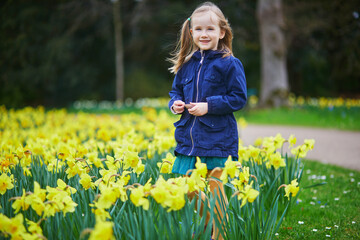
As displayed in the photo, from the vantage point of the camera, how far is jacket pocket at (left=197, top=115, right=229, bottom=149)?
6.65 ft

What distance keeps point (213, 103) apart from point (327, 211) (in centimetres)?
151

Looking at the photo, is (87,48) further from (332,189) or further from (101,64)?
(332,189)

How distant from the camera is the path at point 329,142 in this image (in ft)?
15.5

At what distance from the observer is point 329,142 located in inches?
234

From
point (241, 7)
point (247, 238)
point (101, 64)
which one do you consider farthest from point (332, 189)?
point (101, 64)

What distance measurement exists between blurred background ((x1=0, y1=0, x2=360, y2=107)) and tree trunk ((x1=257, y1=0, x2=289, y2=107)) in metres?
1.88

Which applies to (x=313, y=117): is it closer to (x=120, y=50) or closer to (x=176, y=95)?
(x=176, y=95)

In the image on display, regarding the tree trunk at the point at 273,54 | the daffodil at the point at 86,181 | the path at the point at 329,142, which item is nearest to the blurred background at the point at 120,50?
the tree trunk at the point at 273,54

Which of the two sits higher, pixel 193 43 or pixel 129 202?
pixel 193 43

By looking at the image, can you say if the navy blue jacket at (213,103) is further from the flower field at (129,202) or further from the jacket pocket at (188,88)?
the flower field at (129,202)

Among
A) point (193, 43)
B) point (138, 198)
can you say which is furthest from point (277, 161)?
point (138, 198)

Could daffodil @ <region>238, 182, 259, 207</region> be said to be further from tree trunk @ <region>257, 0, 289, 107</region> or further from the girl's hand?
tree trunk @ <region>257, 0, 289, 107</region>

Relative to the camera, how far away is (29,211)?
187 centimetres

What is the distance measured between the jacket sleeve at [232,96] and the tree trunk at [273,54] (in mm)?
9283
